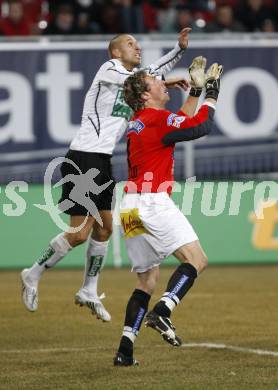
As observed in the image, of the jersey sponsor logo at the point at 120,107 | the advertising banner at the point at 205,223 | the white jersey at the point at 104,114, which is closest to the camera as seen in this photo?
the white jersey at the point at 104,114

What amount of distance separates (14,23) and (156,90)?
10858 mm

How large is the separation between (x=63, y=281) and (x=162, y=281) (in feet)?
4.78

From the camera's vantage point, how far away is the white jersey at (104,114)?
10891 millimetres

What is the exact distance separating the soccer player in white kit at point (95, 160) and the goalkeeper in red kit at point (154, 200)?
197cm

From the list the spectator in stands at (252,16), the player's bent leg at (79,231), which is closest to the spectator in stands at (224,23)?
the spectator in stands at (252,16)

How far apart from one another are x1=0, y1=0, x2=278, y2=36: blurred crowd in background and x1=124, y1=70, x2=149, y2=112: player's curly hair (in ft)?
34.4

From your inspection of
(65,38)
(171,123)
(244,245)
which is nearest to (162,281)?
(244,245)

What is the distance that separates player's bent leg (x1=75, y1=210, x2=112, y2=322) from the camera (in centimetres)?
1111

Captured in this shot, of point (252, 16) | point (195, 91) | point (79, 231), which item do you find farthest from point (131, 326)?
point (252, 16)

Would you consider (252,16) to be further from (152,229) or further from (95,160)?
(152,229)

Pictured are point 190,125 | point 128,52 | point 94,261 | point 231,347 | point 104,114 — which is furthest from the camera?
point 94,261

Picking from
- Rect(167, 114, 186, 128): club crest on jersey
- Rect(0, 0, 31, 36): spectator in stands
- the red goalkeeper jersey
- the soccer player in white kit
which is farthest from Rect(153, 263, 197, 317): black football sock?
Rect(0, 0, 31, 36): spectator in stands

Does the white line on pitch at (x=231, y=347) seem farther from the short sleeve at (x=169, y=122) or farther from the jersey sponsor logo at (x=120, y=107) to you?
the jersey sponsor logo at (x=120, y=107)

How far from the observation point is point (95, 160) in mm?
11156
